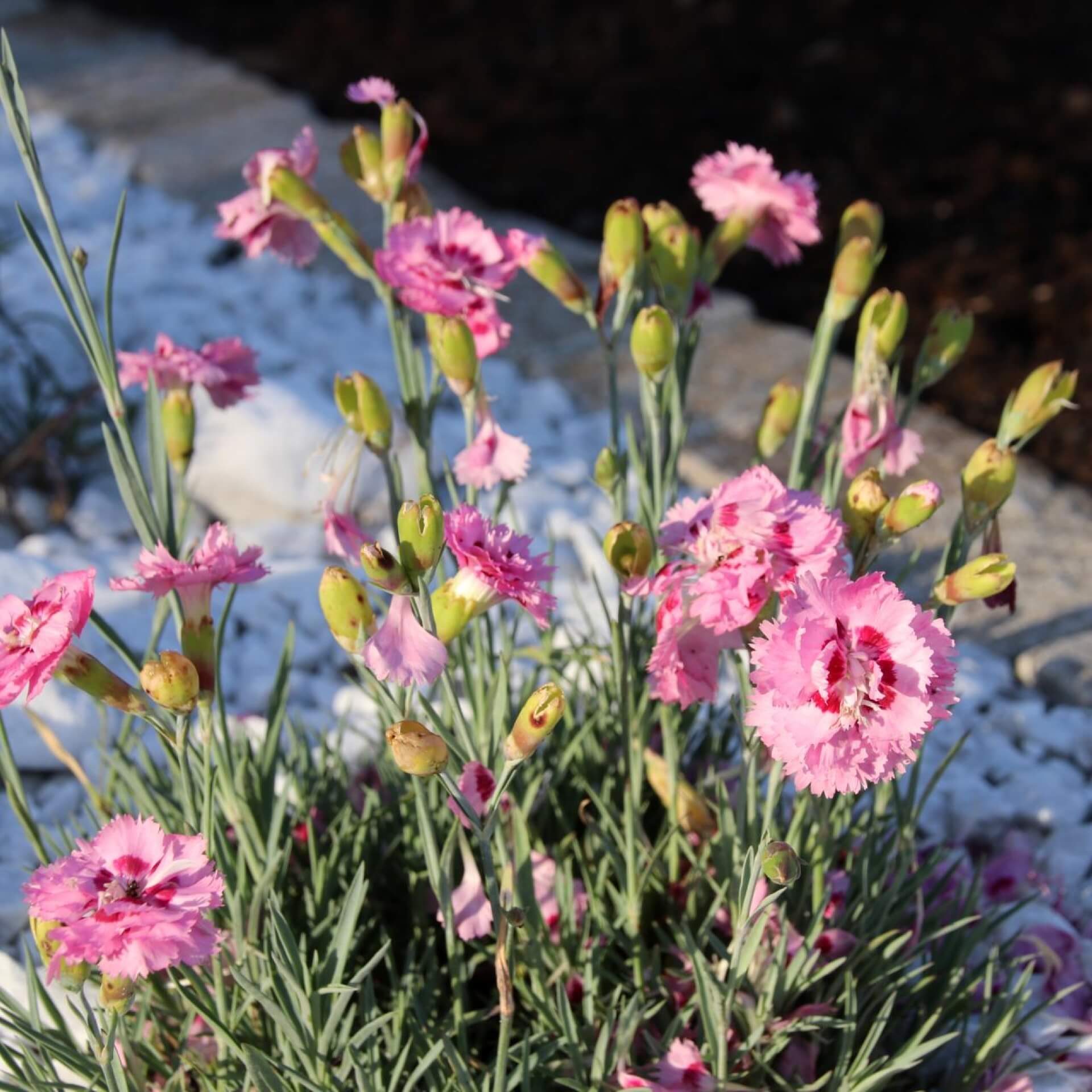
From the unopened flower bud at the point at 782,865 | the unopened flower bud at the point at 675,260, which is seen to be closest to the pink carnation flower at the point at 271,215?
the unopened flower bud at the point at 675,260

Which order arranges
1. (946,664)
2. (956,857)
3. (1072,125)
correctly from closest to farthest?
(946,664) < (956,857) < (1072,125)

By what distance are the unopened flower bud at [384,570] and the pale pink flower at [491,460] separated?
0.68 feet

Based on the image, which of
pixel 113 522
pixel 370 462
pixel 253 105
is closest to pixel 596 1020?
pixel 370 462

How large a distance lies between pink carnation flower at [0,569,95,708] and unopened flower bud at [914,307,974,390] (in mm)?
597

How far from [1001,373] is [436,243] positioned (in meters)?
1.53

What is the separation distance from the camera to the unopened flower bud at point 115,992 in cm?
72

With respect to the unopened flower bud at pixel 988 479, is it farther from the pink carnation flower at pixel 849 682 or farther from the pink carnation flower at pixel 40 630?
the pink carnation flower at pixel 40 630

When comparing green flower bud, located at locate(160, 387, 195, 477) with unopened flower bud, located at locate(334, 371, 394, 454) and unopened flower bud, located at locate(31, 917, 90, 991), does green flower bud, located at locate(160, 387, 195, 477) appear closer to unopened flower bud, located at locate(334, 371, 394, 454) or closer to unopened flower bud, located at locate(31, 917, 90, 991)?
Answer: unopened flower bud, located at locate(334, 371, 394, 454)

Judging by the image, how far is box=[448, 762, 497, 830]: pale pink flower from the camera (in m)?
0.84

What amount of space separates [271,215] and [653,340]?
1.10 ft

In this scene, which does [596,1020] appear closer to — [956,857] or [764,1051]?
[764,1051]

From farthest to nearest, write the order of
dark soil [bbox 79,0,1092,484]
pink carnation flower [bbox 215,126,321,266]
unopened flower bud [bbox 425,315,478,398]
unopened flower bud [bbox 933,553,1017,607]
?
dark soil [bbox 79,0,1092,484] < pink carnation flower [bbox 215,126,321,266] < unopened flower bud [bbox 425,315,478,398] < unopened flower bud [bbox 933,553,1017,607]

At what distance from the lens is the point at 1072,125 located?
2.95 meters

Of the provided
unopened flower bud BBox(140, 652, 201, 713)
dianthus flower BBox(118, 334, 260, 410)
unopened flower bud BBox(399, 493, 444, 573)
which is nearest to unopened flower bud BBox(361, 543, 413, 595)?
unopened flower bud BBox(399, 493, 444, 573)
